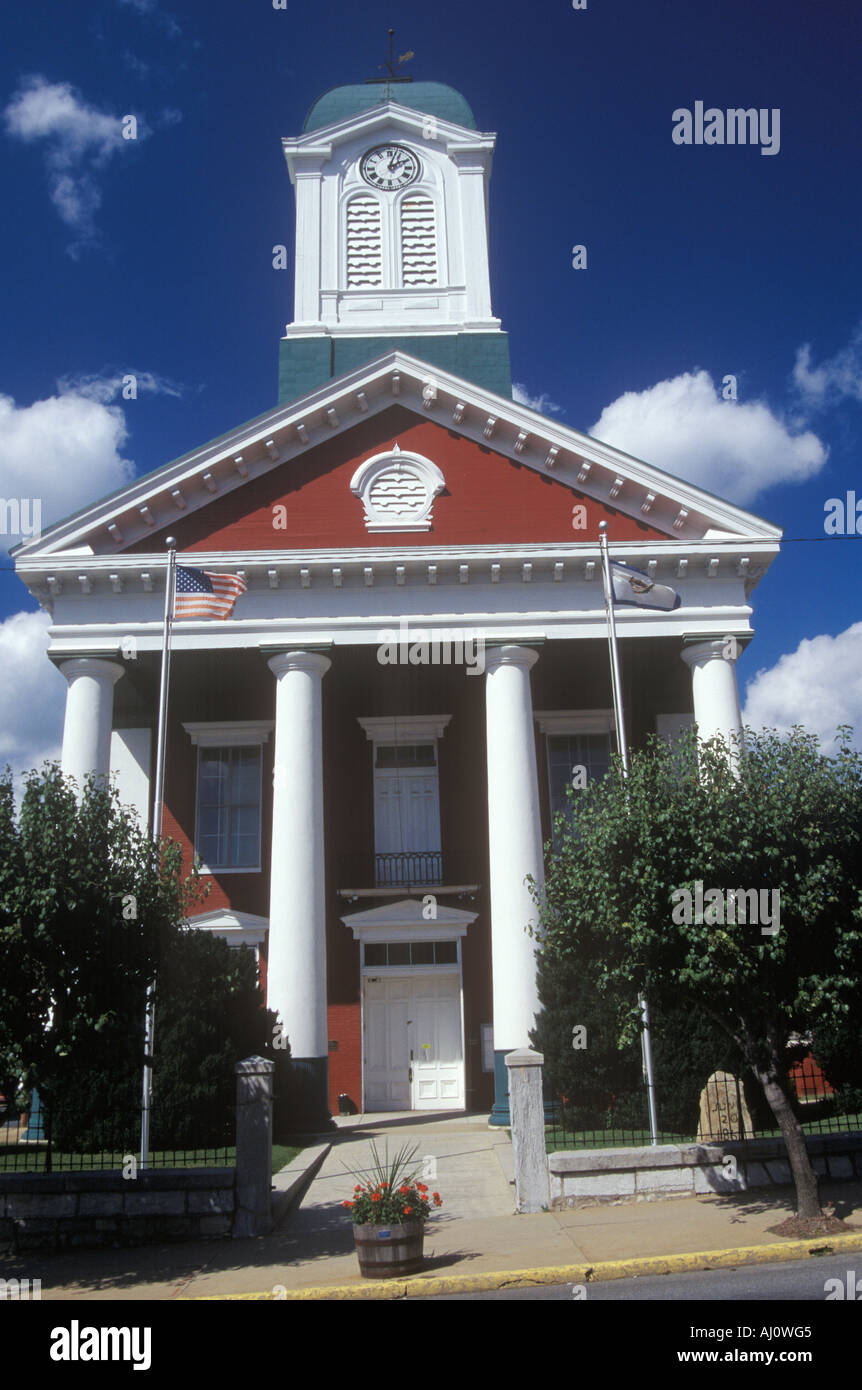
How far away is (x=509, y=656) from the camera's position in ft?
73.2

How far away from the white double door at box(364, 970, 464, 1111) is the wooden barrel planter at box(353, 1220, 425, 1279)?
518 inches

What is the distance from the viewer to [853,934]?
11.8 m

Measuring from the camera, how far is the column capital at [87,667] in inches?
867

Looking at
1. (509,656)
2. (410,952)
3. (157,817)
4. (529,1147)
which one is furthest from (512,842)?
(529,1147)

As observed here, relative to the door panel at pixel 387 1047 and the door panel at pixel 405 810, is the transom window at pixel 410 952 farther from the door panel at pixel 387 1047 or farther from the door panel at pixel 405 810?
the door panel at pixel 405 810

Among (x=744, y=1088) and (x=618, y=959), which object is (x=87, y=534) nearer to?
(x=618, y=959)

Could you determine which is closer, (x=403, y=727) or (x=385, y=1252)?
(x=385, y=1252)

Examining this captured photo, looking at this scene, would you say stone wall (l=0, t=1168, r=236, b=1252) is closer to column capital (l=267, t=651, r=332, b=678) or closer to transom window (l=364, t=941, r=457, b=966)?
column capital (l=267, t=651, r=332, b=678)

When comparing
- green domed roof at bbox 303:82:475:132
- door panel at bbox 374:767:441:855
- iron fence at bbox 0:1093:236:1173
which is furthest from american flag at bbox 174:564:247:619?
green domed roof at bbox 303:82:475:132

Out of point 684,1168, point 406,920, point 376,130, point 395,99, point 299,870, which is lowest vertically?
point 684,1168

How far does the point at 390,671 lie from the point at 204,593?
→ 5661mm

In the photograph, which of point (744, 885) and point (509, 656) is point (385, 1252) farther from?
point (509, 656)

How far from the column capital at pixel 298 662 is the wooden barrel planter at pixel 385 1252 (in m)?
13.1

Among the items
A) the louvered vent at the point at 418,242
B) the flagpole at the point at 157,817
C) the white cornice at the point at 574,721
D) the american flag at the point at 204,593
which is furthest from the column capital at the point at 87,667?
the louvered vent at the point at 418,242
